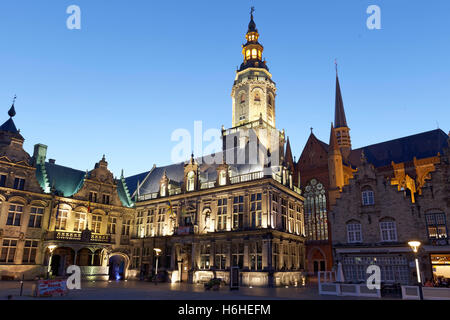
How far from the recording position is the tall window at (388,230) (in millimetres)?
27328

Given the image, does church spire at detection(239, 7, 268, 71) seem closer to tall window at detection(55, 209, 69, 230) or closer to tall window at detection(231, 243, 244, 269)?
tall window at detection(231, 243, 244, 269)

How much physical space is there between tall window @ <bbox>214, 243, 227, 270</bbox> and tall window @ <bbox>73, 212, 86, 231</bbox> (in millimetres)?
17614

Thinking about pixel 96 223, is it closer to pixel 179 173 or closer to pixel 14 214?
pixel 14 214

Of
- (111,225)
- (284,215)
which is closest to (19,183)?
(111,225)

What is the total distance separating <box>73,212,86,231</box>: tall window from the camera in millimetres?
39906

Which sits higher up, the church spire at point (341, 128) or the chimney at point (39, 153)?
the church spire at point (341, 128)

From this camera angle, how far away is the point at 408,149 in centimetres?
5069

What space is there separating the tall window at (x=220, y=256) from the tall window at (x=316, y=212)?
61.5 feet

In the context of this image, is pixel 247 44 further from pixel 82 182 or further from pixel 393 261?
pixel 393 261

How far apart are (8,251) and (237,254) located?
24279mm

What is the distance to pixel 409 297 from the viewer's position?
63.3ft

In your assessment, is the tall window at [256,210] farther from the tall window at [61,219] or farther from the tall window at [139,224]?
the tall window at [61,219]

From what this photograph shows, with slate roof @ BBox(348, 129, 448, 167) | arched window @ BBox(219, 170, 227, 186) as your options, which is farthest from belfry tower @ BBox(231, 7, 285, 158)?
slate roof @ BBox(348, 129, 448, 167)

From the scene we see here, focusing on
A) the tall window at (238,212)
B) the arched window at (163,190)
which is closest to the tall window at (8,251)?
the arched window at (163,190)
